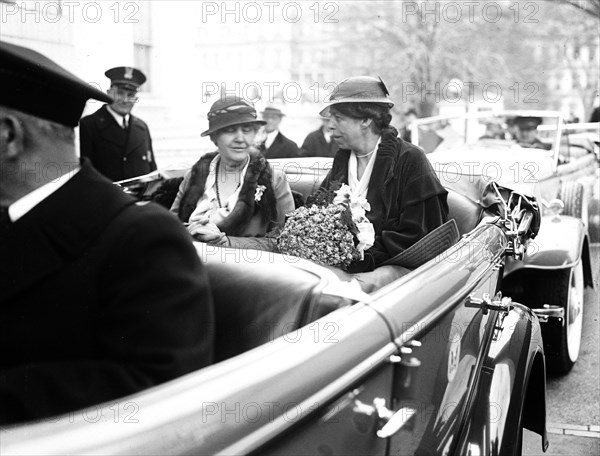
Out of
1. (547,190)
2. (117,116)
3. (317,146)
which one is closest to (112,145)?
(117,116)

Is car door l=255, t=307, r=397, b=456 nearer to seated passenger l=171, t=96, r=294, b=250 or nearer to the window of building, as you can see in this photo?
seated passenger l=171, t=96, r=294, b=250

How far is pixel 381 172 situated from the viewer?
3734mm

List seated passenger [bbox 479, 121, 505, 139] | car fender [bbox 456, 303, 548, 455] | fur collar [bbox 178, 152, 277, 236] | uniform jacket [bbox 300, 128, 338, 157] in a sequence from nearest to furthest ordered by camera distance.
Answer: car fender [bbox 456, 303, 548, 455] < fur collar [bbox 178, 152, 277, 236] < uniform jacket [bbox 300, 128, 338, 157] < seated passenger [bbox 479, 121, 505, 139]

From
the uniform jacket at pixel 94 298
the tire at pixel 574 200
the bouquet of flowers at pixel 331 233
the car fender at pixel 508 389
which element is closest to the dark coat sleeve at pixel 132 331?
the uniform jacket at pixel 94 298

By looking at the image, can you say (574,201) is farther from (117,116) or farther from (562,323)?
(117,116)

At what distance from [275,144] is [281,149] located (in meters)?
0.09

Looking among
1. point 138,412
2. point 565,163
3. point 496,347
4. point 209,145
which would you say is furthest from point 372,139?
point 209,145

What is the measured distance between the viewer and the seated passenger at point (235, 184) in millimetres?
3965

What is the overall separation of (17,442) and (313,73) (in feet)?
108

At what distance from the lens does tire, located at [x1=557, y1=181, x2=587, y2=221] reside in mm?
7188

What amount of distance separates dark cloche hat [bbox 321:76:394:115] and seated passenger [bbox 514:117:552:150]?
475 cm

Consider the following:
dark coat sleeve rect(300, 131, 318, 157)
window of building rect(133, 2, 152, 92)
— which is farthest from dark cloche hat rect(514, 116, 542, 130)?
window of building rect(133, 2, 152, 92)

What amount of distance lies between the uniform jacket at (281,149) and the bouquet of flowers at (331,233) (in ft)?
16.1

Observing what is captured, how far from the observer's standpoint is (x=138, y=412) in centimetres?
125
